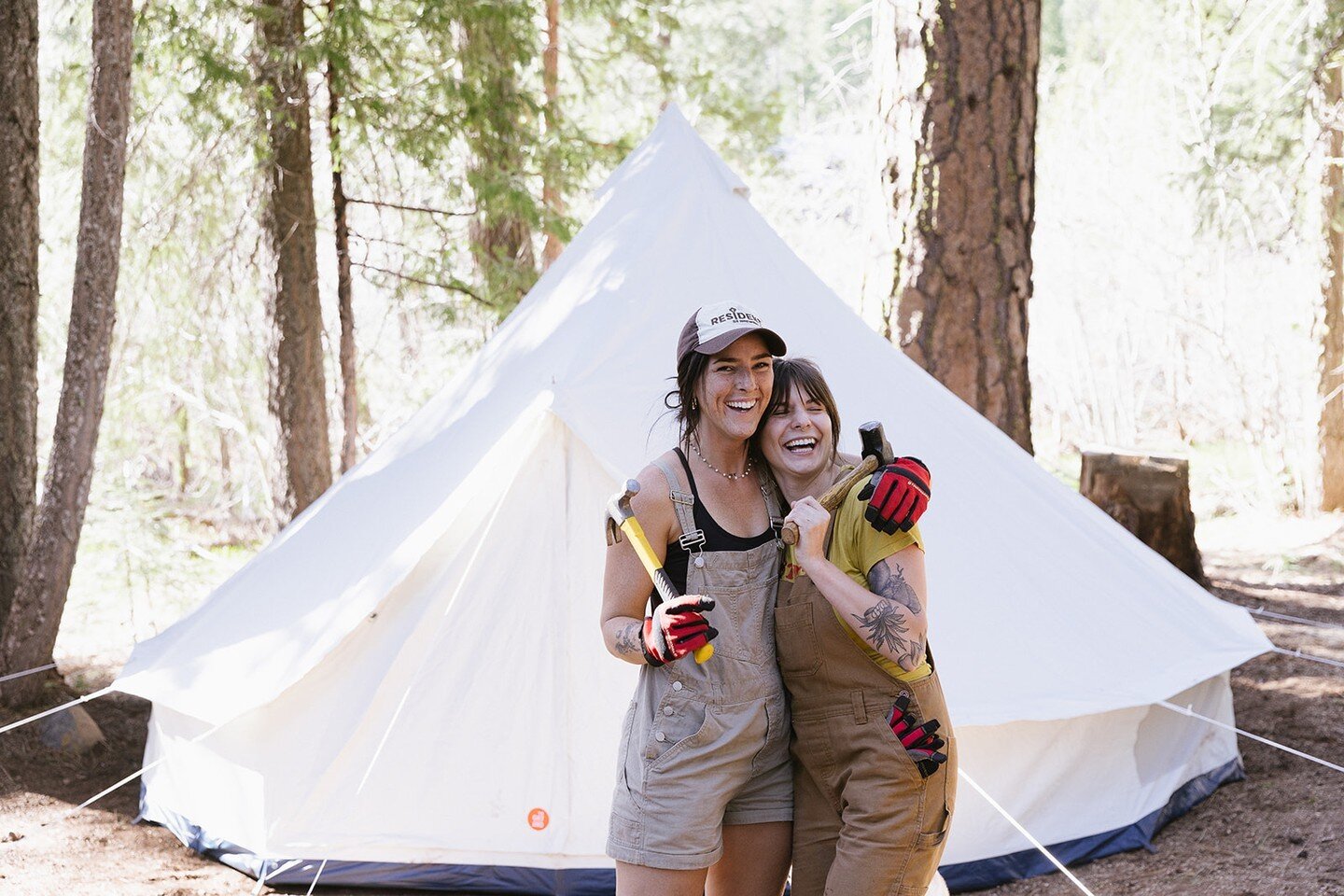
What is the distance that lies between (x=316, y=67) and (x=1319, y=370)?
8047mm

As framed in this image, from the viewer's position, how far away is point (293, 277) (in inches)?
282

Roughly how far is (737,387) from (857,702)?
61 cm

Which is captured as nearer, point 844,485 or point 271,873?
point 844,485

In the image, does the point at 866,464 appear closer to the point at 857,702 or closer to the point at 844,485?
the point at 844,485

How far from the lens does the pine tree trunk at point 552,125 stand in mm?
8047

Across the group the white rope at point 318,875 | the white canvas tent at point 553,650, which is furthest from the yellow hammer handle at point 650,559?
the white rope at point 318,875

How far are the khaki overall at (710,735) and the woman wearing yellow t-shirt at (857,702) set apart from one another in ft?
0.15

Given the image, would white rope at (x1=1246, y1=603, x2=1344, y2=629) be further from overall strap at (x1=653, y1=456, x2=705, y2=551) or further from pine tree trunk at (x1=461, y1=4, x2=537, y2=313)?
overall strap at (x1=653, y1=456, x2=705, y2=551)

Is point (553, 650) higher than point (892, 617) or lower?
lower

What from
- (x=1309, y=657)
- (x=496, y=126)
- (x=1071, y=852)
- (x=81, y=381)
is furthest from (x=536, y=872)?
(x=496, y=126)

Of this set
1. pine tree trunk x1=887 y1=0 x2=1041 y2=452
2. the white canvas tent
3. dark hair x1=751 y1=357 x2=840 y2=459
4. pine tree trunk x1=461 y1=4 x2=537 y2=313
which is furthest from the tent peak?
dark hair x1=751 y1=357 x2=840 y2=459

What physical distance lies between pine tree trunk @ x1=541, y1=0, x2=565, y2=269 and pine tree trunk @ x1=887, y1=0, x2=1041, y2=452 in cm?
309

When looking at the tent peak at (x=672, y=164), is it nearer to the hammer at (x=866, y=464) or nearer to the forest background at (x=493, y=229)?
the forest background at (x=493, y=229)

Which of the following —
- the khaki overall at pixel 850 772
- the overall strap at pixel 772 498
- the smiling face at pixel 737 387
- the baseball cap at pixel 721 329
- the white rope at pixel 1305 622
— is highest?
the baseball cap at pixel 721 329
